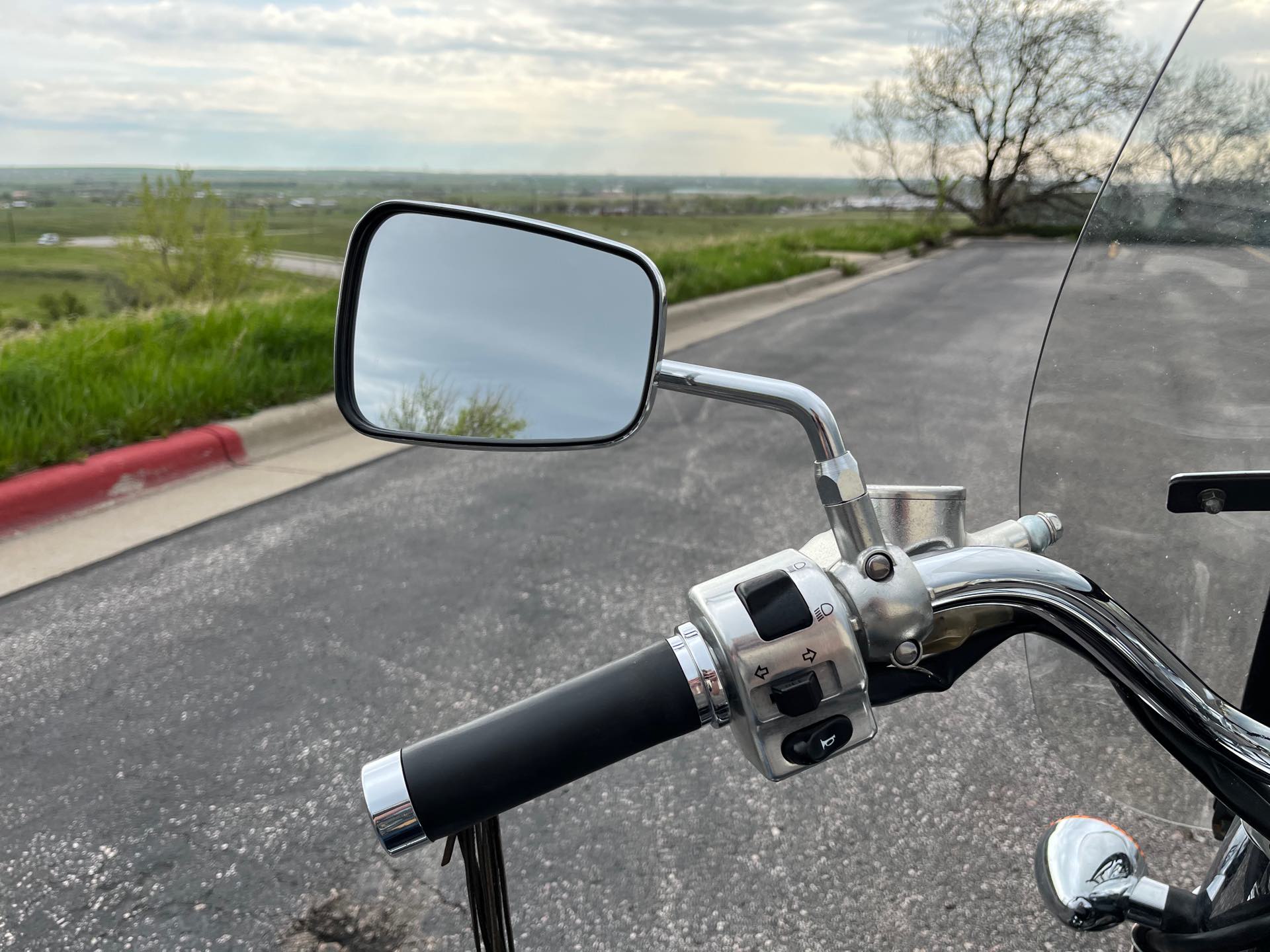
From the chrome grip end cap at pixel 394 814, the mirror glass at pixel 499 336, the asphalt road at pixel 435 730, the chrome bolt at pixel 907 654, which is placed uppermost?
the mirror glass at pixel 499 336

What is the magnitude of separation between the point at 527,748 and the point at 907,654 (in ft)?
1.07

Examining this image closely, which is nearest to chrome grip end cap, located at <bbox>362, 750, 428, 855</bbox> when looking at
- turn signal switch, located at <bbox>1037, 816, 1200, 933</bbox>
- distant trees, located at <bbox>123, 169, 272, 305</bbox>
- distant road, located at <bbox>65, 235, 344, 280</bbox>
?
turn signal switch, located at <bbox>1037, 816, 1200, 933</bbox>

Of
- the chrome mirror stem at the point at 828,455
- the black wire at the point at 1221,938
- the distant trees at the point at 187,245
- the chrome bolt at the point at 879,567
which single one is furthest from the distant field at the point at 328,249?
the black wire at the point at 1221,938

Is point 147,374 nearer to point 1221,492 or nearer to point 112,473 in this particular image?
point 112,473

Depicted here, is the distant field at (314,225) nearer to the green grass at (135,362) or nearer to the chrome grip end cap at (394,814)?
the green grass at (135,362)

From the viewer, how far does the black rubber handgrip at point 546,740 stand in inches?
30.2

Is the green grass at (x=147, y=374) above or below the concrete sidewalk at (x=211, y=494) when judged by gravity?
above

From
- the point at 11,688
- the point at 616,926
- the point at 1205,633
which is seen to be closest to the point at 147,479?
the point at 11,688

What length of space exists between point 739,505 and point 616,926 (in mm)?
2840

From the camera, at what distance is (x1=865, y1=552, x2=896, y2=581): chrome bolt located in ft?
2.77

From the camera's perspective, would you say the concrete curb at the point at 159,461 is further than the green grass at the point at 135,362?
No

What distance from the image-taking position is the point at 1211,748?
83cm

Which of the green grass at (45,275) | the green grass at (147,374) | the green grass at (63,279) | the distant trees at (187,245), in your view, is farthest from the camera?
the distant trees at (187,245)

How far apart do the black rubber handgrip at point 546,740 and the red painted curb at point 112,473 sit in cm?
446
